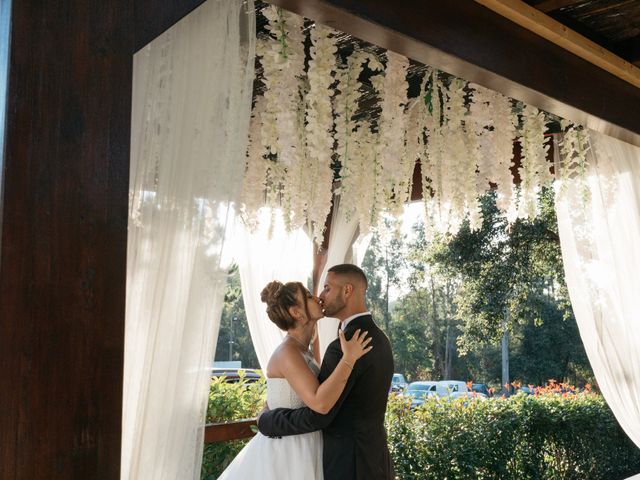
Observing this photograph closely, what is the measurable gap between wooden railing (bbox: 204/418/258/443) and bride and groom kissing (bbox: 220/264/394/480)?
891 millimetres

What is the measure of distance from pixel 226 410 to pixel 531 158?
8.42 feet

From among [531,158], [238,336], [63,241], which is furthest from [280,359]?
[238,336]

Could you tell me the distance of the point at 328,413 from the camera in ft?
8.34

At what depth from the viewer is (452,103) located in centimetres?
323

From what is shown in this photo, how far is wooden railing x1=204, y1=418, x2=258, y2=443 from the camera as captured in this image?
3574mm

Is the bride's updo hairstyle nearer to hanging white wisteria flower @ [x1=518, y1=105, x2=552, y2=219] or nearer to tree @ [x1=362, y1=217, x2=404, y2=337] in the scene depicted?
hanging white wisteria flower @ [x1=518, y1=105, x2=552, y2=219]

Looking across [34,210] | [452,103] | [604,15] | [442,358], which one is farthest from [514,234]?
[442,358]

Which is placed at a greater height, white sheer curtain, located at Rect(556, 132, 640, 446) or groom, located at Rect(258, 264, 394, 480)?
white sheer curtain, located at Rect(556, 132, 640, 446)

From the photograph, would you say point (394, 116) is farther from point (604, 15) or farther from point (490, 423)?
point (490, 423)

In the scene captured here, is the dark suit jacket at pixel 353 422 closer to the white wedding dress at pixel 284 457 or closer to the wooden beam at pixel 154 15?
the white wedding dress at pixel 284 457

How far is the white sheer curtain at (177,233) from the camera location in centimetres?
158

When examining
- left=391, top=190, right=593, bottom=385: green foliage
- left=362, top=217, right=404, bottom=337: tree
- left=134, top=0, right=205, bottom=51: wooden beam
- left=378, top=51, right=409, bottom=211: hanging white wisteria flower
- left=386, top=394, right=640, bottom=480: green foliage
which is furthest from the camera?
left=362, top=217, right=404, bottom=337: tree

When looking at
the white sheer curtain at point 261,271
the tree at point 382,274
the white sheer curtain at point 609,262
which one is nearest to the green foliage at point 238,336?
the tree at point 382,274

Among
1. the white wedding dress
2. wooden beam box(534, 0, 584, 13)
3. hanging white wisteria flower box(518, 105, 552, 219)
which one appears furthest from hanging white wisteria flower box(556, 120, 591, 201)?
the white wedding dress
